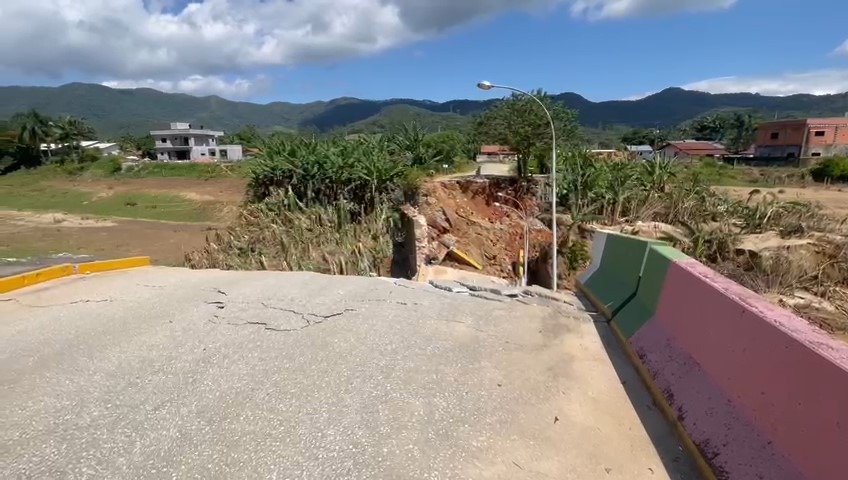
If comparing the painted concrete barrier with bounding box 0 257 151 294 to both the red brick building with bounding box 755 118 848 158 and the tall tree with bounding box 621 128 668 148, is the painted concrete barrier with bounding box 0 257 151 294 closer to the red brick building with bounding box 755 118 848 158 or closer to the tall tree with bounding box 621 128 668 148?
the red brick building with bounding box 755 118 848 158

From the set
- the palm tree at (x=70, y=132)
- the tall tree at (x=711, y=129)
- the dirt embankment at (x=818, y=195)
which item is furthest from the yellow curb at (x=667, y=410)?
the tall tree at (x=711, y=129)

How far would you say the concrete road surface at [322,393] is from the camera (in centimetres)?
297

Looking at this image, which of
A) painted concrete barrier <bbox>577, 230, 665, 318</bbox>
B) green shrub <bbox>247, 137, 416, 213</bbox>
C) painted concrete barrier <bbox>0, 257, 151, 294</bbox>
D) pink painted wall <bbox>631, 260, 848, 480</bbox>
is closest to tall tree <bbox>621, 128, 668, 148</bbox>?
green shrub <bbox>247, 137, 416, 213</bbox>

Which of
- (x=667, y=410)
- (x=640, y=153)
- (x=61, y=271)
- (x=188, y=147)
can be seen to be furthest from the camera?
(x=188, y=147)

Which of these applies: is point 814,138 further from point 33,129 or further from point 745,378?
point 33,129

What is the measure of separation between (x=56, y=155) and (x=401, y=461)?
97.4 meters

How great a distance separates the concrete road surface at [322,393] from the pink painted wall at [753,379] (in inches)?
13.1

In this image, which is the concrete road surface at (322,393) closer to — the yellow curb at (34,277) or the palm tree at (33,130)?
the yellow curb at (34,277)

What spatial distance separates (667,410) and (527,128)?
1711 centimetres

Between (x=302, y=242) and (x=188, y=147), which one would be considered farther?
(x=188, y=147)

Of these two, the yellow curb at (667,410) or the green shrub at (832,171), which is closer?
the yellow curb at (667,410)

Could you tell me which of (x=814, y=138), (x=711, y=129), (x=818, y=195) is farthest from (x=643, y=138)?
(x=818, y=195)

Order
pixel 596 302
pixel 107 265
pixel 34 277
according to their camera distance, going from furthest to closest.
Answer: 1. pixel 107 265
2. pixel 34 277
3. pixel 596 302

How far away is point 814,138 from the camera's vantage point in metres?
56.9
